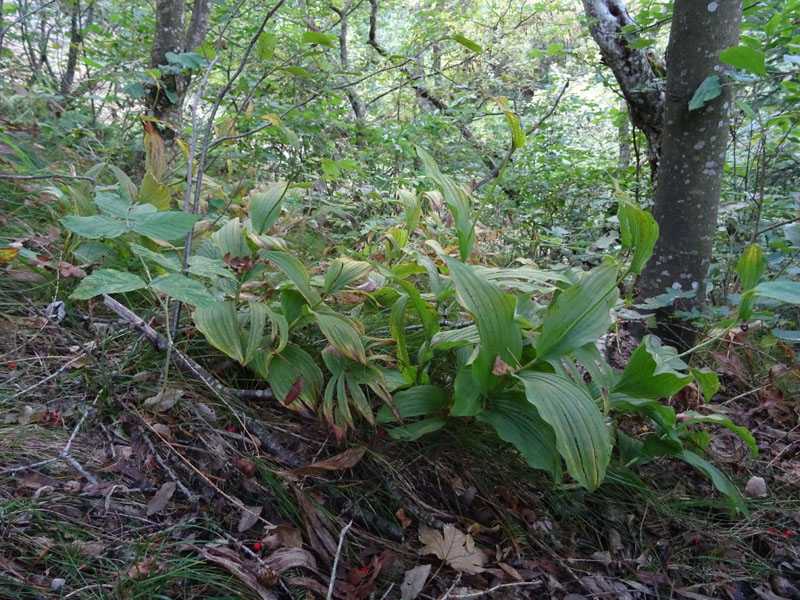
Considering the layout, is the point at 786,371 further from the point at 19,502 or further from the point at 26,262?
the point at 26,262

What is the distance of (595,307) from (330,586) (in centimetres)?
91

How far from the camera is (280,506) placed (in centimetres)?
124

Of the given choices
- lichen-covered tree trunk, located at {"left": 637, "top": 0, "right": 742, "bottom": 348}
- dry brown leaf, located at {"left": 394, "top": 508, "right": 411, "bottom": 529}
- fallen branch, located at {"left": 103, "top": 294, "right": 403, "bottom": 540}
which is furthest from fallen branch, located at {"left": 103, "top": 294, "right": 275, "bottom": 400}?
lichen-covered tree trunk, located at {"left": 637, "top": 0, "right": 742, "bottom": 348}

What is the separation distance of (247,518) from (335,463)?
249mm

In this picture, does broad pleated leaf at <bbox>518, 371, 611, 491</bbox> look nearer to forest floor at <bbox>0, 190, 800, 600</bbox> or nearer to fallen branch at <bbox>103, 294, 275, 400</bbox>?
forest floor at <bbox>0, 190, 800, 600</bbox>

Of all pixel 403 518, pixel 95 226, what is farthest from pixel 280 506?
pixel 95 226

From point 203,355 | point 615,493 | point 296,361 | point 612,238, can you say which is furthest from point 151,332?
point 612,238

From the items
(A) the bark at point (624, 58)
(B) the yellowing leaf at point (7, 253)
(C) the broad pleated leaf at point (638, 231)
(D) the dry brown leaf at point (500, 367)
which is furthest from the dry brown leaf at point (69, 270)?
(A) the bark at point (624, 58)

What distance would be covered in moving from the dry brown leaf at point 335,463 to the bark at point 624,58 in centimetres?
278

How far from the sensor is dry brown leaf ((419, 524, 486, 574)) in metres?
1.24

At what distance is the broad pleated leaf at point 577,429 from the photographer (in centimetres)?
113

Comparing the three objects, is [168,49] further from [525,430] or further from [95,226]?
[525,430]

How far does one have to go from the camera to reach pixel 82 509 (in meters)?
1.08

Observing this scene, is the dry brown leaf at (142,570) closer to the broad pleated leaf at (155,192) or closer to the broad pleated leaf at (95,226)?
the broad pleated leaf at (95,226)
